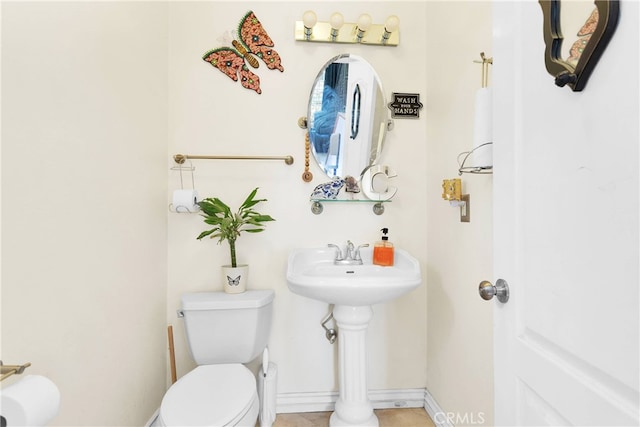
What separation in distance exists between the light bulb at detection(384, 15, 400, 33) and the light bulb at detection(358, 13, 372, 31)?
0.10 m

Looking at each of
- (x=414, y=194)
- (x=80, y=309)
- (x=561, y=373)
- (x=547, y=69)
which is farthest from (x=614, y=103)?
(x=80, y=309)

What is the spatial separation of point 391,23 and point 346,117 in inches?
20.9

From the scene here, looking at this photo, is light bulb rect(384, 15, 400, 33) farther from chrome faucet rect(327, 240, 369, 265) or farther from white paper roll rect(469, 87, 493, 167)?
chrome faucet rect(327, 240, 369, 265)

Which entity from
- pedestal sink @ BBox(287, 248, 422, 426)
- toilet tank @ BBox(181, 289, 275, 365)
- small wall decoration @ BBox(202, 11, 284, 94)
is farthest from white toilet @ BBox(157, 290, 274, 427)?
small wall decoration @ BBox(202, 11, 284, 94)

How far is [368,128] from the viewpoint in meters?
1.79

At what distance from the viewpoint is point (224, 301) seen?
1.51 m

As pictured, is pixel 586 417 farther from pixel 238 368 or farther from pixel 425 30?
pixel 425 30

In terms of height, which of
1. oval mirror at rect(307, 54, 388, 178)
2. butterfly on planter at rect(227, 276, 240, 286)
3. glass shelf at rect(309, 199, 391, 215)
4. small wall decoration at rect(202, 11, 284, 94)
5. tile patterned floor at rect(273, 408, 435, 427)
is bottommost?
tile patterned floor at rect(273, 408, 435, 427)

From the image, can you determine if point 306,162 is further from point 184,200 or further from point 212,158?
point 184,200

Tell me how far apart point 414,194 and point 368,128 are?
46cm

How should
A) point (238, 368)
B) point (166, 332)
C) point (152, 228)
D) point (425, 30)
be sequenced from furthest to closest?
point (425, 30)
point (166, 332)
point (152, 228)
point (238, 368)

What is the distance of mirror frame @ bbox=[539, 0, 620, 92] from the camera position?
1.56 feet

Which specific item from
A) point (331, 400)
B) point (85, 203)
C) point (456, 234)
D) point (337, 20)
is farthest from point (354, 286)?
point (337, 20)

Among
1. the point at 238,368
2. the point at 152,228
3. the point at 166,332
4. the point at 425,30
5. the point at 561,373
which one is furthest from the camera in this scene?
the point at 425,30
